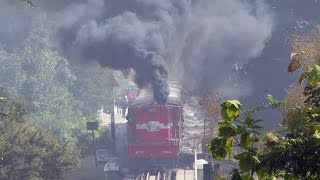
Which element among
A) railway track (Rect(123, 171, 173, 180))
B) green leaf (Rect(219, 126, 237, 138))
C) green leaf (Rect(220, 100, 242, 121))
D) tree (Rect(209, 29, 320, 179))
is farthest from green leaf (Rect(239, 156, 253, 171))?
railway track (Rect(123, 171, 173, 180))

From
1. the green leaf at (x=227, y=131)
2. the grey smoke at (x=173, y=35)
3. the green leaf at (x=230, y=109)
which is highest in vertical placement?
the grey smoke at (x=173, y=35)

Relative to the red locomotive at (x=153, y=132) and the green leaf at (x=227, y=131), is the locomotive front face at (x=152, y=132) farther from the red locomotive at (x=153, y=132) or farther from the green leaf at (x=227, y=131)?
the green leaf at (x=227, y=131)

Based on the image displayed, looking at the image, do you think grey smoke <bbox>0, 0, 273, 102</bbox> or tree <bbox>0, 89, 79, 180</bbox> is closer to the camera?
tree <bbox>0, 89, 79, 180</bbox>

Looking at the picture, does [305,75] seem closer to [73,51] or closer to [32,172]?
[32,172]

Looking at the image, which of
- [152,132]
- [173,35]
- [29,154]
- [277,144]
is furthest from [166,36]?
[277,144]

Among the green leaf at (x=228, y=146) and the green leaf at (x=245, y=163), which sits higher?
the green leaf at (x=228, y=146)

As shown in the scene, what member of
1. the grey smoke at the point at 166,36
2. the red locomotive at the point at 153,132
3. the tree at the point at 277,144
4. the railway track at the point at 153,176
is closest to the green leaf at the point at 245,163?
the tree at the point at 277,144

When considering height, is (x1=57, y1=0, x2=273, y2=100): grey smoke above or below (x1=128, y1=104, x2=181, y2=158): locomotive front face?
above

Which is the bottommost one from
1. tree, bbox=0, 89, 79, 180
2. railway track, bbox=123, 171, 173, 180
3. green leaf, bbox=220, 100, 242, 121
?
railway track, bbox=123, 171, 173, 180

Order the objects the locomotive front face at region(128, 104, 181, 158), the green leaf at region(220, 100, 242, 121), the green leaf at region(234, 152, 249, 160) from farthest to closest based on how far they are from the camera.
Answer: the locomotive front face at region(128, 104, 181, 158) → the green leaf at region(234, 152, 249, 160) → the green leaf at region(220, 100, 242, 121)

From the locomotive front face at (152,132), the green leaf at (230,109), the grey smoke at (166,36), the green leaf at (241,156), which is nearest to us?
the green leaf at (230,109)

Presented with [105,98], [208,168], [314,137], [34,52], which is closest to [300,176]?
[314,137]

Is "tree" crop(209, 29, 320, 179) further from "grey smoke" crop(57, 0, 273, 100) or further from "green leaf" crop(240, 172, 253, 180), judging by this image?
"grey smoke" crop(57, 0, 273, 100)

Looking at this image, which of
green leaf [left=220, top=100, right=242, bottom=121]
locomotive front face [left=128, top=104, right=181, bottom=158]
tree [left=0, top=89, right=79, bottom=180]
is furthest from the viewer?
locomotive front face [left=128, top=104, right=181, bottom=158]
